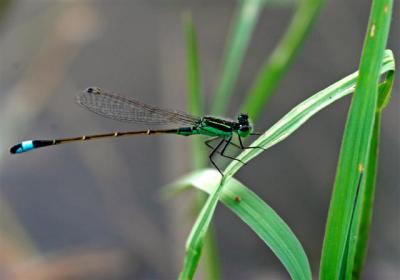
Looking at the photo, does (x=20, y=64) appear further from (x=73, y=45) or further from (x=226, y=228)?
(x=226, y=228)

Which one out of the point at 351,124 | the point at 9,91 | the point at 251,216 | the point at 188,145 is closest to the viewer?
the point at 351,124

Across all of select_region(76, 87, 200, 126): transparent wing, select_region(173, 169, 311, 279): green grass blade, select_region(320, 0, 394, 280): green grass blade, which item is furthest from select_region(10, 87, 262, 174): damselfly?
select_region(320, 0, 394, 280): green grass blade

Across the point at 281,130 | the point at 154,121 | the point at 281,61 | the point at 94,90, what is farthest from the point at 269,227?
the point at 94,90

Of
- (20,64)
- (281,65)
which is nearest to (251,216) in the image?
(281,65)

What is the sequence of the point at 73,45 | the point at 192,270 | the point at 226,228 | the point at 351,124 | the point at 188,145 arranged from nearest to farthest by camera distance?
the point at 351,124
the point at 192,270
the point at 226,228
the point at 188,145
the point at 73,45

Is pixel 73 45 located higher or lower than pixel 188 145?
higher

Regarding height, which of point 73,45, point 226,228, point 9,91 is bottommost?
point 226,228
